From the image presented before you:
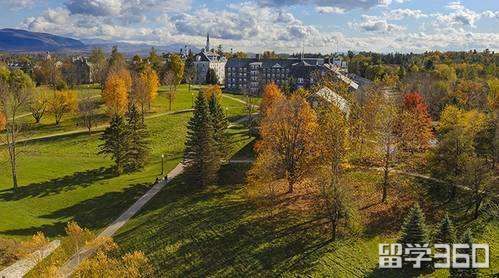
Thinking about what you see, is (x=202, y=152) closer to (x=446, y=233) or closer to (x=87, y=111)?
(x=446, y=233)

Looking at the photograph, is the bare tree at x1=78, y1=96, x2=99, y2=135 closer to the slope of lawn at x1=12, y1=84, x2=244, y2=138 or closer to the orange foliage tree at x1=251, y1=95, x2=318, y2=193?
the slope of lawn at x1=12, y1=84, x2=244, y2=138

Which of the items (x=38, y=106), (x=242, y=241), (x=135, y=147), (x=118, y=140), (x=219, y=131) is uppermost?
(x=219, y=131)

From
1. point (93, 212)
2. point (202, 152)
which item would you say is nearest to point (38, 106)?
point (93, 212)

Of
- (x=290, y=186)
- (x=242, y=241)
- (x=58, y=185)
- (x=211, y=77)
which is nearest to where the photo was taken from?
(x=242, y=241)

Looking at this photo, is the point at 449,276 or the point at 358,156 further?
the point at 358,156

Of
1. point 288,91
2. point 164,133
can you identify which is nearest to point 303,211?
point 164,133

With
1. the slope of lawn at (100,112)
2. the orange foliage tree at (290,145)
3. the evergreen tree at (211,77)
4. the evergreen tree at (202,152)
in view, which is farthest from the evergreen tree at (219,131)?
the evergreen tree at (211,77)

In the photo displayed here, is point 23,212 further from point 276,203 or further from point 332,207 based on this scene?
point 332,207
